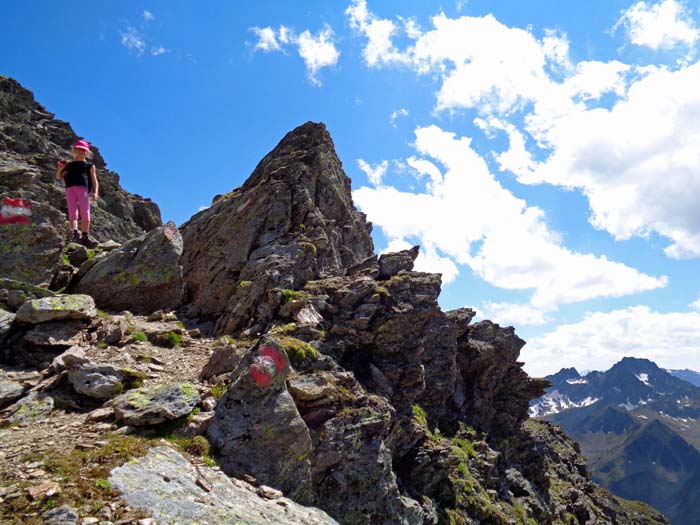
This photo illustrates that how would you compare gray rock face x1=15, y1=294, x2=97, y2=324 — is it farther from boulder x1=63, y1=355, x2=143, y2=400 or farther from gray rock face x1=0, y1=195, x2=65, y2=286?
gray rock face x1=0, y1=195, x2=65, y2=286

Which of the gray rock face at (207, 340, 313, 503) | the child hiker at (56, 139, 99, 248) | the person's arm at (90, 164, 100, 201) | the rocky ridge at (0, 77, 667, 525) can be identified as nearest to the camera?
the rocky ridge at (0, 77, 667, 525)

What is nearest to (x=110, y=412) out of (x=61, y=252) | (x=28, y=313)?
(x=28, y=313)

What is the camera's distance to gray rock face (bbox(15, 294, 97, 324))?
17.1 metres

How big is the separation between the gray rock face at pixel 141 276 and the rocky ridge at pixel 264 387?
0.17 meters

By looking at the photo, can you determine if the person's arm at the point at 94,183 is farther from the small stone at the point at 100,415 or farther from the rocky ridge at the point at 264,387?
the small stone at the point at 100,415

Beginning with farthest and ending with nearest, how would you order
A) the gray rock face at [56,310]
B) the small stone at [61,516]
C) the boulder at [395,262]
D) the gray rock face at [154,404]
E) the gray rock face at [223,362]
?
1. the boulder at [395,262]
2. the gray rock face at [223,362]
3. the gray rock face at [56,310]
4. the gray rock face at [154,404]
5. the small stone at [61,516]

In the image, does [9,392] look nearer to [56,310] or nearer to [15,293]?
[56,310]

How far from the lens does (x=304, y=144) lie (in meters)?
51.1

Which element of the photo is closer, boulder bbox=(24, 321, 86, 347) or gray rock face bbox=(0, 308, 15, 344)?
gray rock face bbox=(0, 308, 15, 344)

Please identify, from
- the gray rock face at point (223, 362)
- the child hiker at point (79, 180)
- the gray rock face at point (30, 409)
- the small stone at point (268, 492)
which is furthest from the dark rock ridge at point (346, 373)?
the child hiker at point (79, 180)

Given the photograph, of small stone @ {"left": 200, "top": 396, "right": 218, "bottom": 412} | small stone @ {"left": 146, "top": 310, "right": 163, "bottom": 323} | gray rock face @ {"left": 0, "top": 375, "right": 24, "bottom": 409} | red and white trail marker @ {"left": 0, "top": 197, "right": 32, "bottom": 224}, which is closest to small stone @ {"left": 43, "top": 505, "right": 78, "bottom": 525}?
small stone @ {"left": 200, "top": 396, "right": 218, "bottom": 412}

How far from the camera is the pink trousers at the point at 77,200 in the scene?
66.6 ft

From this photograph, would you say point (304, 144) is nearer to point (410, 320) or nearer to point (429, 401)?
point (410, 320)

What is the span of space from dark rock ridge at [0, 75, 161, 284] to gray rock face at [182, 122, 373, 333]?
1112 centimetres
